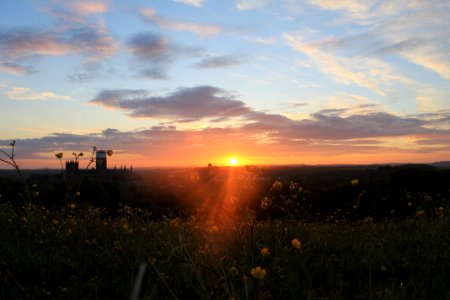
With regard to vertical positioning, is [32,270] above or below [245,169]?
below

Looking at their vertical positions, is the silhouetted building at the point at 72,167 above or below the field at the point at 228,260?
above

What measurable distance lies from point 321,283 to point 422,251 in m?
1.69

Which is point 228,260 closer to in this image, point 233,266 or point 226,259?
point 226,259

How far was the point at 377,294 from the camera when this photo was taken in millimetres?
2910

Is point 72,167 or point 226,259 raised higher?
point 72,167

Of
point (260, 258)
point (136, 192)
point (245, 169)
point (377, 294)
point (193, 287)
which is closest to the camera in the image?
point (377, 294)

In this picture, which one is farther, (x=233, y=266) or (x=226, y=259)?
(x=226, y=259)

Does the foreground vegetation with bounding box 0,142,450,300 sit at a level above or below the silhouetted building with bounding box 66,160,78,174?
below

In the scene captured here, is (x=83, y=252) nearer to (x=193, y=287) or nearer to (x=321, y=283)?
(x=193, y=287)

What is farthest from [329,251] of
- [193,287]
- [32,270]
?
[32,270]

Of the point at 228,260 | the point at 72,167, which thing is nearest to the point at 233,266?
the point at 228,260

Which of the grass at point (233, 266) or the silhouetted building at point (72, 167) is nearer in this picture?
the grass at point (233, 266)

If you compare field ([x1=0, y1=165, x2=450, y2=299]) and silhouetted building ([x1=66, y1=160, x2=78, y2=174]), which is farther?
silhouetted building ([x1=66, y1=160, x2=78, y2=174])

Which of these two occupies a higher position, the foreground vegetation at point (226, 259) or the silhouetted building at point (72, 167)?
the silhouetted building at point (72, 167)
